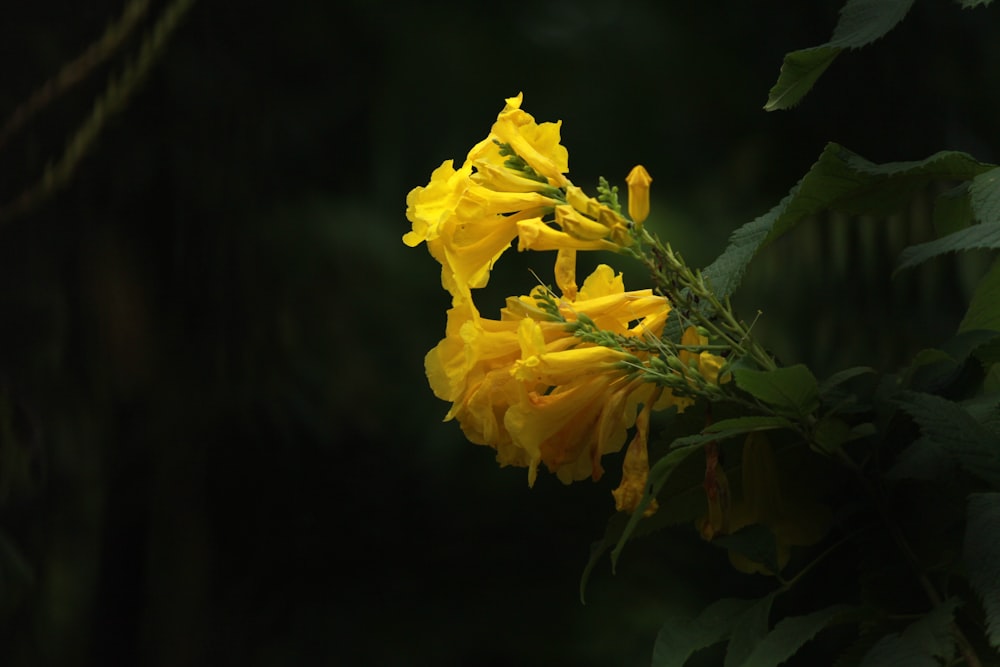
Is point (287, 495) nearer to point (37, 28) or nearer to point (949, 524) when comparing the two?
point (37, 28)

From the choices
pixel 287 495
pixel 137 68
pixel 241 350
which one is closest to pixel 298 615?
pixel 287 495

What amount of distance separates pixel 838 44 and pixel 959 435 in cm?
13

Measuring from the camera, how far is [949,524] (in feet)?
1.10

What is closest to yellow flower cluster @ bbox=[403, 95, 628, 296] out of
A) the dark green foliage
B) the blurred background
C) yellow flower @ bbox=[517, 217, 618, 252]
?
yellow flower @ bbox=[517, 217, 618, 252]

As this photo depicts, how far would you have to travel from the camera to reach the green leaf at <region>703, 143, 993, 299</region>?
33 centimetres

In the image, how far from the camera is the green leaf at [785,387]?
298 mm

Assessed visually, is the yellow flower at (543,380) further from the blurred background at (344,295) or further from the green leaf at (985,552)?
the blurred background at (344,295)

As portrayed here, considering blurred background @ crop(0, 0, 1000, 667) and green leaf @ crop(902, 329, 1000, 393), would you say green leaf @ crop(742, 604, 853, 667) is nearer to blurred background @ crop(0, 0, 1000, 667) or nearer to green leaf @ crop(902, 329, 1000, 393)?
green leaf @ crop(902, 329, 1000, 393)

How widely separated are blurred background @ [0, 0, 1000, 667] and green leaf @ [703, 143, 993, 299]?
0.36 m

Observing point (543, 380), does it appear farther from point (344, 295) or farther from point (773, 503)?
point (344, 295)

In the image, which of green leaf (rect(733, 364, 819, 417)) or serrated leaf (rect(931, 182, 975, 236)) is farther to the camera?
serrated leaf (rect(931, 182, 975, 236))

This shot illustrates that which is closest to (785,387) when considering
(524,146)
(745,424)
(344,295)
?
(745,424)

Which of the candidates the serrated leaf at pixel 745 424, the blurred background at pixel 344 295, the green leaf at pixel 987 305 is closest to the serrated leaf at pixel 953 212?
the green leaf at pixel 987 305

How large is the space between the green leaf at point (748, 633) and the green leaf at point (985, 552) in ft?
0.22
